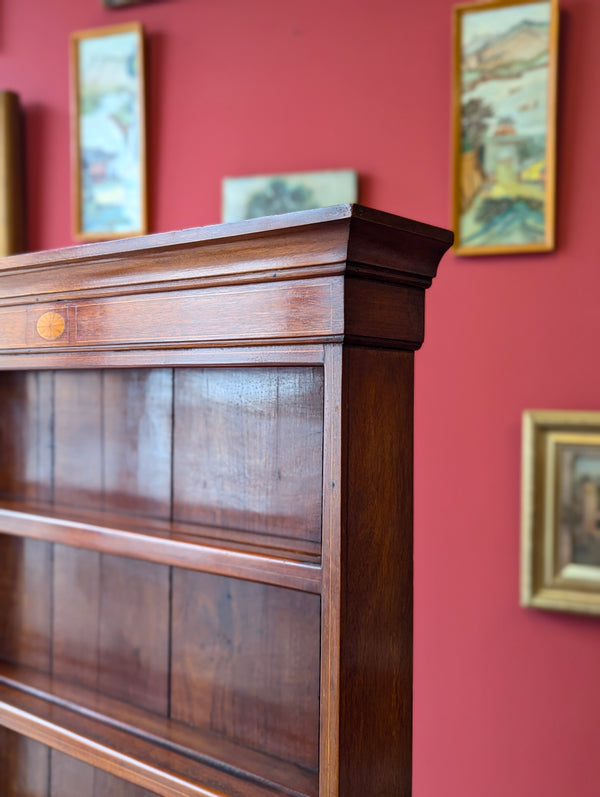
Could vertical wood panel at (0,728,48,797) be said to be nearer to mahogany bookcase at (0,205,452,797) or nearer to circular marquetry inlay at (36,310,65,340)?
mahogany bookcase at (0,205,452,797)

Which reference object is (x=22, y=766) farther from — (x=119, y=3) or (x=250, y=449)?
(x=119, y=3)

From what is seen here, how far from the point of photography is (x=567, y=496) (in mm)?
1721

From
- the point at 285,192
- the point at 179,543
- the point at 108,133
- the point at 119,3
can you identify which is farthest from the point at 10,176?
the point at 179,543

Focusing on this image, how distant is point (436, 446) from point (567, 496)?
0.32 m

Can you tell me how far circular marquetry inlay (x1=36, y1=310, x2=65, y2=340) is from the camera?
1.20m

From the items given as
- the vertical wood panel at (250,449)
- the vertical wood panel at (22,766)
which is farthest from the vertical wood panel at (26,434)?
the vertical wood panel at (22,766)

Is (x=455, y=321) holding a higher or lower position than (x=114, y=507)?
higher

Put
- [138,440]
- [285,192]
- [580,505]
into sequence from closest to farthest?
1. [138,440]
2. [580,505]
3. [285,192]

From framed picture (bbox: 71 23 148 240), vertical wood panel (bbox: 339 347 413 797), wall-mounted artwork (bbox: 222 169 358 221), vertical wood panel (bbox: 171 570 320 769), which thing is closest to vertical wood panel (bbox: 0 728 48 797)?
vertical wood panel (bbox: 171 570 320 769)

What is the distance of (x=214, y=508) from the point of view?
1.19 metres

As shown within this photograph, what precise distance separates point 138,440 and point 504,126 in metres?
1.13

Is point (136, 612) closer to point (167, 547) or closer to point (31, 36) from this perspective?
point (167, 547)

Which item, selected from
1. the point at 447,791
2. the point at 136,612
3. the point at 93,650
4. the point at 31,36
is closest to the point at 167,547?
the point at 136,612

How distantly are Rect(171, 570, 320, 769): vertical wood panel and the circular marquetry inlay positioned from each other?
42 cm
